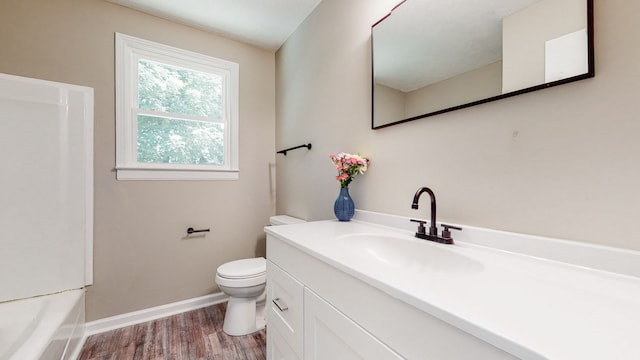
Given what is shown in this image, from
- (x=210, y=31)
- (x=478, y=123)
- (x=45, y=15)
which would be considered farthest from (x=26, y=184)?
(x=478, y=123)

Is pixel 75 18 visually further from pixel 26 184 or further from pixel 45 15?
pixel 26 184

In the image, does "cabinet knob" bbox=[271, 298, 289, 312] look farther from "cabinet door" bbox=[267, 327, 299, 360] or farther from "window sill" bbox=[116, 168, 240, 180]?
"window sill" bbox=[116, 168, 240, 180]

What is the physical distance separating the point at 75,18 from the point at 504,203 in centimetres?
282

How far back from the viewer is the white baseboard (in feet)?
5.85

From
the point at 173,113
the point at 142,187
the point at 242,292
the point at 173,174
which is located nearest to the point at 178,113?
the point at 173,113

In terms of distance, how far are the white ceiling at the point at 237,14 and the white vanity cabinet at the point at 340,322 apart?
1771 mm

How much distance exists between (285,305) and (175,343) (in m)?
1.17

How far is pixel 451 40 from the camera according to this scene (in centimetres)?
105

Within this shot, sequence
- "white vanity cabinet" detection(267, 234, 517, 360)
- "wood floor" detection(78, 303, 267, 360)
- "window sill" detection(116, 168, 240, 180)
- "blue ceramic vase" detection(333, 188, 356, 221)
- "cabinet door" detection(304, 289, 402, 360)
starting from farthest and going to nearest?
"window sill" detection(116, 168, 240, 180) < "wood floor" detection(78, 303, 267, 360) < "blue ceramic vase" detection(333, 188, 356, 221) < "cabinet door" detection(304, 289, 402, 360) < "white vanity cabinet" detection(267, 234, 517, 360)

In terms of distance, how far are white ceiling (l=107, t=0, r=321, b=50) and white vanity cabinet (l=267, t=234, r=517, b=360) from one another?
5.81ft

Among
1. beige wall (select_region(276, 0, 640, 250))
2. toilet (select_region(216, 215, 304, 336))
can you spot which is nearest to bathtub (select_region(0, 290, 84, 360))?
toilet (select_region(216, 215, 304, 336))

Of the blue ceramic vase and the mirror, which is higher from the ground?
the mirror

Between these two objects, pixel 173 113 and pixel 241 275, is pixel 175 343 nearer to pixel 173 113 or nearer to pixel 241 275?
pixel 241 275

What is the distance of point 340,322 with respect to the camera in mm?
736
